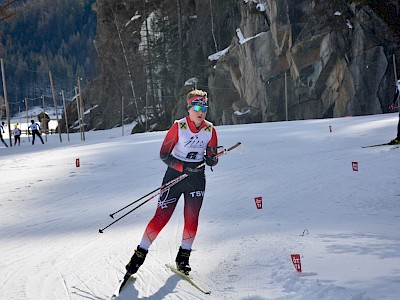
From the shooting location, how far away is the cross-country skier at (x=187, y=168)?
17.6ft

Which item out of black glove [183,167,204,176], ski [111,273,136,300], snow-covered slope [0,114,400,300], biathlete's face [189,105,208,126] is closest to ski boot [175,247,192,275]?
snow-covered slope [0,114,400,300]

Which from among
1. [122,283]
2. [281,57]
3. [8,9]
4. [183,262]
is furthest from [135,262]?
[281,57]

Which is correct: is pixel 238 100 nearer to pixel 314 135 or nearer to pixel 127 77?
pixel 127 77

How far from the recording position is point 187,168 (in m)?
5.37

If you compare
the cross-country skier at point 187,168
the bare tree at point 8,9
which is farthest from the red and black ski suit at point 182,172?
the bare tree at point 8,9

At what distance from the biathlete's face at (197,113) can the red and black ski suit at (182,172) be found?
0.06m

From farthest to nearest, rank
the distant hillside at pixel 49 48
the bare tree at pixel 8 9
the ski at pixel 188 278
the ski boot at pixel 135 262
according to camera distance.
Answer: the distant hillside at pixel 49 48 → the bare tree at pixel 8 9 → the ski boot at pixel 135 262 → the ski at pixel 188 278

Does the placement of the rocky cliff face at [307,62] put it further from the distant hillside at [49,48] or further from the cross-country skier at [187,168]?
the distant hillside at [49,48]

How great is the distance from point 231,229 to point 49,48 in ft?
550

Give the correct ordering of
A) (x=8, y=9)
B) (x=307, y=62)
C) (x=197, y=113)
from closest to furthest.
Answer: (x=197, y=113), (x=8, y=9), (x=307, y=62)

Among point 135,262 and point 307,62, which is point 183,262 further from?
point 307,62

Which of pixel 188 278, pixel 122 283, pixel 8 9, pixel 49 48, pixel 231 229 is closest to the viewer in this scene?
pixel 122 283

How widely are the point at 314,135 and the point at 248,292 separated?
47.7ft

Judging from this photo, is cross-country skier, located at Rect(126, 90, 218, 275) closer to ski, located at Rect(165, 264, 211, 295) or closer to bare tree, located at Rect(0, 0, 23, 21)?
ski, located at Rect(165, 264, 211, 295)
